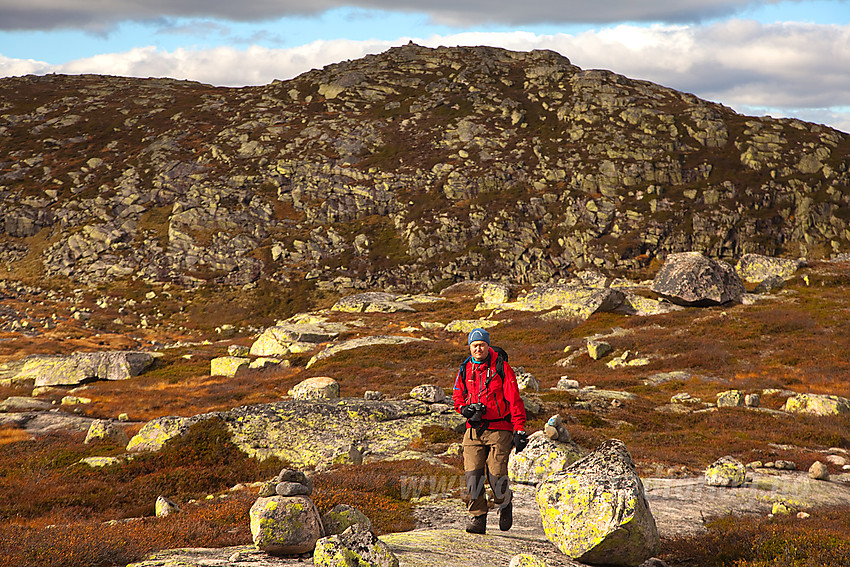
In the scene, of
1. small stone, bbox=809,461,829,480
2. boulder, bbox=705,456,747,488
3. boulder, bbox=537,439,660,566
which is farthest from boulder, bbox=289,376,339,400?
boulder, bbox=537,439,660,566

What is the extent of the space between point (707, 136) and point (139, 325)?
118652 mm

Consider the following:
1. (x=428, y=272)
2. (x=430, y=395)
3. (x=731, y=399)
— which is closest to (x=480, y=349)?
(x=430, y=395)

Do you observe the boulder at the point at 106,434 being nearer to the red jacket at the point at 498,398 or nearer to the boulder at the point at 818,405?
the red jacket at the point at 498,398

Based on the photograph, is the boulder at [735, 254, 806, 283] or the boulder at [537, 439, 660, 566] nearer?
the boulder at [537, 439, 660, 566]

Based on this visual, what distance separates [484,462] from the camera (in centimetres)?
939

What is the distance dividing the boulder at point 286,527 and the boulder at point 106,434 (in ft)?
53.2

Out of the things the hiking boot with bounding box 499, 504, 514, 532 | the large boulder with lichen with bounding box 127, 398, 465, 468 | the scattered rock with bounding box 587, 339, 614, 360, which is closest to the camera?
the hiking boot with bounding box 499, 504, 514, 532

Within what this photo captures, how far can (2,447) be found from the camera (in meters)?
21.3

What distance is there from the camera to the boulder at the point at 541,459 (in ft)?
44.4

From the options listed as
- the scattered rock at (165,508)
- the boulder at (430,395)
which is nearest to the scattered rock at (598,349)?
the boulder at (430,395)

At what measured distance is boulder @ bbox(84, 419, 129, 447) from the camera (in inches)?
827

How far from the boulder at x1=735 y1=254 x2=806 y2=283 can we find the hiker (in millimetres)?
67334

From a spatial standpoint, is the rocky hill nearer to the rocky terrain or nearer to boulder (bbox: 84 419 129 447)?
the rocky terrain

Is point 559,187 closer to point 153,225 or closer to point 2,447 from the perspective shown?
point 153,225
